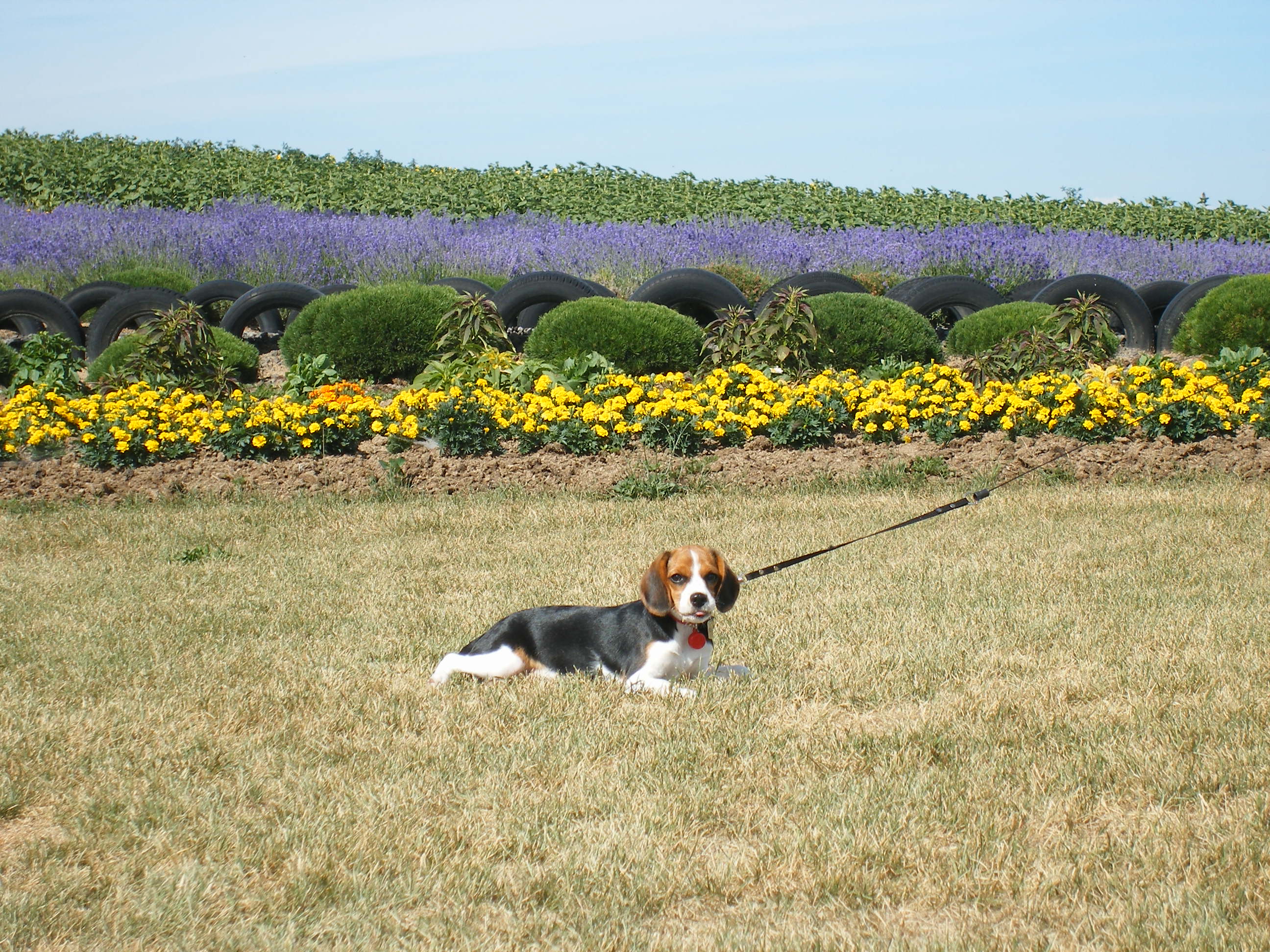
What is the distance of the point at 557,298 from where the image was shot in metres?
12.8

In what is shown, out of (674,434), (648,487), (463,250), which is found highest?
(463,250)

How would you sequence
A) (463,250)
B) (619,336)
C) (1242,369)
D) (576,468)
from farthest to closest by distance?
(463,250) → (619,336) → (1242,369) → (576,468)

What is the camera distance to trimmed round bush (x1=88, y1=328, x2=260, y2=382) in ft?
35.8

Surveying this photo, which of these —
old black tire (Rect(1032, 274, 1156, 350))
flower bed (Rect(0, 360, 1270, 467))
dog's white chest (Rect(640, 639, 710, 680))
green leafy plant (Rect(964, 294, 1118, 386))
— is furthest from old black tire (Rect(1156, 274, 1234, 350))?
dog's white chest (Rect(640, 639, 710, 680))

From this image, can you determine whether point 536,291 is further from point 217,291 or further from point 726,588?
point 726,588

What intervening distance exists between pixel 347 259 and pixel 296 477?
316 inches

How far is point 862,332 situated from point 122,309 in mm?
7831

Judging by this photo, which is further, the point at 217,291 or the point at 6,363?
the point at 217,291

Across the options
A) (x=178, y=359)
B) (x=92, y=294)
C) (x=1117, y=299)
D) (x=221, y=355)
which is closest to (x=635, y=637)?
(x=178, y=359)

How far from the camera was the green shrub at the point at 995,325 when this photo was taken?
11.7 meters

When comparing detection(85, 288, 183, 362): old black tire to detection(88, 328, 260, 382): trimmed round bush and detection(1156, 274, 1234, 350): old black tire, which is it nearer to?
detection(88, 328, 260, 382): trimmed round bush

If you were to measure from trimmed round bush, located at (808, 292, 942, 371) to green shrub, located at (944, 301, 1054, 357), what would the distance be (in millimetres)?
750

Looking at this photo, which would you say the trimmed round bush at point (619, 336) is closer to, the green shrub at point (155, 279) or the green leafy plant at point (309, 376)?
the green leafy plant at point (309, 376)

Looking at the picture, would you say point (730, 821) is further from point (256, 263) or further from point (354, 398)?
point (256, 263)
